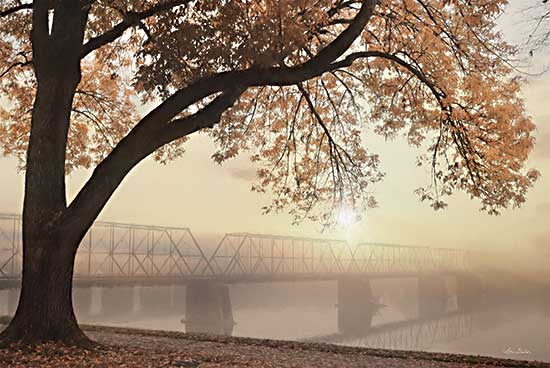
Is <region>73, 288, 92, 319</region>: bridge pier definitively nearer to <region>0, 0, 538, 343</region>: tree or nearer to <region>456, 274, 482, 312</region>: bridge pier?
<region>0, 0, 538, 343</region>: tree

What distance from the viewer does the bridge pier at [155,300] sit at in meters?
65.8

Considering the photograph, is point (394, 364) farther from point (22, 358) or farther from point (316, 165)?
point (316, 165)

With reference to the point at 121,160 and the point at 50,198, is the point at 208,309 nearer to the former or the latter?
the point at 50,198

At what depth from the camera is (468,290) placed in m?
100

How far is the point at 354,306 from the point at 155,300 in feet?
74.1

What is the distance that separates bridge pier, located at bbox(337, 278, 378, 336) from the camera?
61206 millimetres

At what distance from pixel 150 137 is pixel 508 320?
72.3 meters

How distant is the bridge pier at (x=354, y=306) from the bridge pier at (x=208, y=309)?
16.3m

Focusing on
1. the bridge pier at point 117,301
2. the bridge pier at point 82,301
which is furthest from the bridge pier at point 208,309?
the bridge pier at point 117,301

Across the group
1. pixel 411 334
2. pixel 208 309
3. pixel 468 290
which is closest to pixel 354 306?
pixel 411 334

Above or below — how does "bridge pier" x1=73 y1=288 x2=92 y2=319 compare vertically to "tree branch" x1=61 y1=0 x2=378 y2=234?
below

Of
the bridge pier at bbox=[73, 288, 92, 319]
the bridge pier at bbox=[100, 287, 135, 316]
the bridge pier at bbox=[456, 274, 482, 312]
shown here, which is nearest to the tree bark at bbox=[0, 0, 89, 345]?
the bridge pier at bbox=[73, 288, 92, 319]

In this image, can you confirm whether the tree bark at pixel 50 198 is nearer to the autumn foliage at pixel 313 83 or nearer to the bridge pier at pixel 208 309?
the autumn foliage at pixel 313 83

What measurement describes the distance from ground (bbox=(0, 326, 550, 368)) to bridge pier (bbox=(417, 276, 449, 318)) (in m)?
81.1
